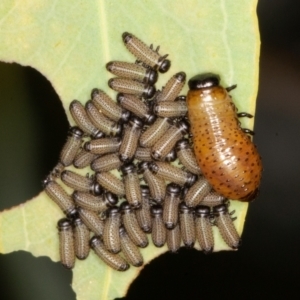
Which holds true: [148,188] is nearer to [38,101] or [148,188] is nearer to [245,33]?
[38,101]

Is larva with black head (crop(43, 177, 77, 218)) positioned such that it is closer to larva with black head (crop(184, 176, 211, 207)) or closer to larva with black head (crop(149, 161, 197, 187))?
larva with black head (crop(149, 161, 197, 187))

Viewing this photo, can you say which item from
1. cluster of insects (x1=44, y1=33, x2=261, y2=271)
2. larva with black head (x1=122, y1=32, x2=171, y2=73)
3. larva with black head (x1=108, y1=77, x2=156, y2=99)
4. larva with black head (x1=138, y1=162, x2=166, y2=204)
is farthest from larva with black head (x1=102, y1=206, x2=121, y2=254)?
larva with black head (x1=122, y1=32, x2=171, y2=73)

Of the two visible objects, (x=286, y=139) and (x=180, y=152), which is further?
(x=286, y=139)

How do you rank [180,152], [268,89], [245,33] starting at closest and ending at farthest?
[245,33]
[180,152]
[268,89]

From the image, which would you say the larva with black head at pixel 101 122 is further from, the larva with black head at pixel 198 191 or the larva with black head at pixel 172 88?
the larva with black head at pixel 198 191

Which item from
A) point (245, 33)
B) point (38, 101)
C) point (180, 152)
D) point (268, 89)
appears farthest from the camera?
point (268, 89)

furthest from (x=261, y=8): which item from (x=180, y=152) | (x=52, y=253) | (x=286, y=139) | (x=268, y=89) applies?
(x=52, y=253)

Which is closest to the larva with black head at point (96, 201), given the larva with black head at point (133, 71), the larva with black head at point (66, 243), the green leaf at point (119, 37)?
the larva with black head at point (66, 243)
